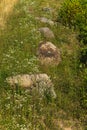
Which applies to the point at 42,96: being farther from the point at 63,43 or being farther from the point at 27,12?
the point at 27,12

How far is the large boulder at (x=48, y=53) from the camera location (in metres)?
11.1

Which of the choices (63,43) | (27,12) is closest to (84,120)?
(63,43)

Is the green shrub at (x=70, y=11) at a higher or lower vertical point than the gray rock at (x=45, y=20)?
higher

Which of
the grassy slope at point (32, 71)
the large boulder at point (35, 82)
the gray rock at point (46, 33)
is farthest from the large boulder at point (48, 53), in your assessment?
the large boulder at point (35, 82)

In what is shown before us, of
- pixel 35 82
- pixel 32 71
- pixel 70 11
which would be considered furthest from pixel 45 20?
pixel 35 82

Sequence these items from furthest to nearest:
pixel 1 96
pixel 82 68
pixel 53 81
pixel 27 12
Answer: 1. pixel 27 12
2. pixel 82 68
3. pixel 53 81
4. pixel 1 96

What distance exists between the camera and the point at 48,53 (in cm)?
1131

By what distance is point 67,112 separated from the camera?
9.01m

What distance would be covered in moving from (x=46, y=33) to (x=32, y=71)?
9.66ft

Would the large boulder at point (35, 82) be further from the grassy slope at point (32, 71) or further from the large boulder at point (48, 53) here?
the large boulder at point (48, 53)

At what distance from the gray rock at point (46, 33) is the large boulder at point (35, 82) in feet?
10.4

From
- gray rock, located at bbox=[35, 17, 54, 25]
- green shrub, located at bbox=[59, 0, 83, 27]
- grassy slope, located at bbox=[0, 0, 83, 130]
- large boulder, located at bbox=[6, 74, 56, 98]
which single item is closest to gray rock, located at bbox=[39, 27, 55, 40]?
grassy slope, located at bbox=[0, 0, 83, 130]

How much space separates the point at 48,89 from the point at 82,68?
1.90 metres

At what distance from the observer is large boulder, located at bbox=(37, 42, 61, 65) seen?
438 inches
